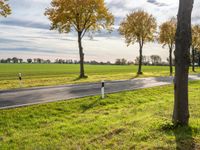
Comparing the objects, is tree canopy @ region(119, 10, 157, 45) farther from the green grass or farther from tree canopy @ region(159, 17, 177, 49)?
the green grass

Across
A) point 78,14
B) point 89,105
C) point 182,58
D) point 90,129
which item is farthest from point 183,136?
point 78,14

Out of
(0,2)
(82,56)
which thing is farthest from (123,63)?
(0,2)

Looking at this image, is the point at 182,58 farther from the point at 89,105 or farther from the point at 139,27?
the point at 139,27

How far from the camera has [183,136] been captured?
8086 mm

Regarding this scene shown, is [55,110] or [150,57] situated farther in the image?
[150,57]

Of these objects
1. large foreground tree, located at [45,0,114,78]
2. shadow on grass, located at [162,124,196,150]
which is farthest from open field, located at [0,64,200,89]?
shadow on grass, located at [162,124,196,150]

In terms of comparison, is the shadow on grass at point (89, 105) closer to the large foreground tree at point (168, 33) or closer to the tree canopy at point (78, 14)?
the tree canopy at point (78, 14)

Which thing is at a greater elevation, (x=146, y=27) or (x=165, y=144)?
(x=146, y=27)

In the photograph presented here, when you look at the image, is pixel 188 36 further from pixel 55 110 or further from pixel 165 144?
pixel 55 110

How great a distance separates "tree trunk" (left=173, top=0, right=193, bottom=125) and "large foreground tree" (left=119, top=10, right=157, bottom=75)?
37.7 metres

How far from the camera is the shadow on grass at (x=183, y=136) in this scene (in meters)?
7.40

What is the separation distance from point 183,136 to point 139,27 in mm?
39337

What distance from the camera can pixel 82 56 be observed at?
3669 cm

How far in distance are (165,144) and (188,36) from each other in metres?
3.01
